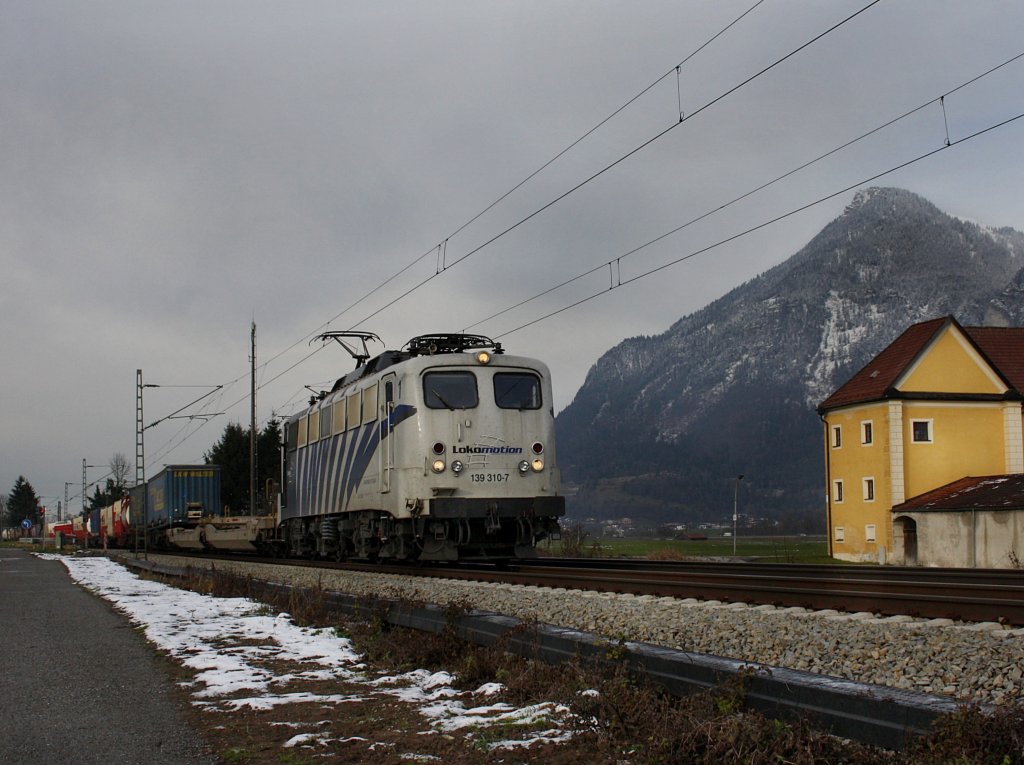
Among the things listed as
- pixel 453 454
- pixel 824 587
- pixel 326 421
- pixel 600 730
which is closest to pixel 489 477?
pixel 453 454

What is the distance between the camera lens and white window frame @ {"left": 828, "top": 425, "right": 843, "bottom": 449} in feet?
154

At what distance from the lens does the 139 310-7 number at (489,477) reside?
16109mm

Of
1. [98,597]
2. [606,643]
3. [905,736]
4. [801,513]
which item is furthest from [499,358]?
[801,513]

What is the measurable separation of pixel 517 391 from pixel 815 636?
10.1 metres

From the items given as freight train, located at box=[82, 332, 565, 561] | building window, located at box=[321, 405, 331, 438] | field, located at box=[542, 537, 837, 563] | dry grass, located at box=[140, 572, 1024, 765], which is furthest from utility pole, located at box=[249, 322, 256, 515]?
dry grass, located at box=[140, 572, 1024, 765]

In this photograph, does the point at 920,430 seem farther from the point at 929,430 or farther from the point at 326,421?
the point at 326,421

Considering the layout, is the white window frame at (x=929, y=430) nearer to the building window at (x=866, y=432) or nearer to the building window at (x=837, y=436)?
the building window at (x=866, y=432)

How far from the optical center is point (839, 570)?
15.3 meters

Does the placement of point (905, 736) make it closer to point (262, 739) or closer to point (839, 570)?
point (262, 739)

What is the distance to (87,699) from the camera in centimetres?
730

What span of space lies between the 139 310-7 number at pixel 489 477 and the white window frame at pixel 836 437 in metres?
34.1

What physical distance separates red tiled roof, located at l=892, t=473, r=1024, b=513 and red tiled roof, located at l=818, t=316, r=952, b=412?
5.23 m

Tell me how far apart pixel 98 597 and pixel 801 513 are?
19166cm

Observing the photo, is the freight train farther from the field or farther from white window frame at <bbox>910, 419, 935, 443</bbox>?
white window frame at <bbox>910, 419, 935, 443</bbox>
